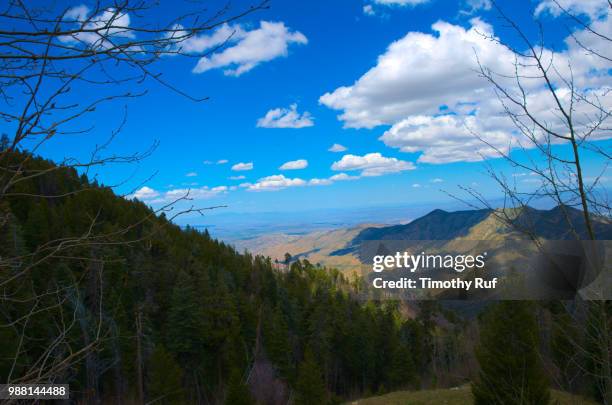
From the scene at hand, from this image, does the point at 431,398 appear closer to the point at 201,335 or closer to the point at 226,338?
the point at 226,338

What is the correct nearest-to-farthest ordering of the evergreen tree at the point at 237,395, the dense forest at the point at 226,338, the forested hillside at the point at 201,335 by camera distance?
the evergreen tree at the point at 237,395
the dense forest at the point at 226,338
the forested hillside at the point at 201,335

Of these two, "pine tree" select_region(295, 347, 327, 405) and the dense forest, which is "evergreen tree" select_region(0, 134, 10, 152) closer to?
the dense forest

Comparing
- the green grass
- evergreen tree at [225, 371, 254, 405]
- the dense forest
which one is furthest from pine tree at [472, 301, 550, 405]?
evergreen tree at [225, 371, 254, 405]

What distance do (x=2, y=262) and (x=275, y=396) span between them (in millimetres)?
30096

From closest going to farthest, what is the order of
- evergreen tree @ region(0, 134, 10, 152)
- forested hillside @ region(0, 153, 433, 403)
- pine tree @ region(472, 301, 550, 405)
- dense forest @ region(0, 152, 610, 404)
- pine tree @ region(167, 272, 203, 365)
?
evergreen tree @ region(0, 134, 10, 152), pine tree @ region(472, 301, 550, 405), dense forest @ region(0, 152, 610, 404), forested hillside @ region(0, 153, 433, 403), pine tree @ region(167, 272, 203, 365)

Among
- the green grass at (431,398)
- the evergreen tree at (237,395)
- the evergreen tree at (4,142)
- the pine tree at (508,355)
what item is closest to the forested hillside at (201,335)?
the evergreen tree at (237,395)

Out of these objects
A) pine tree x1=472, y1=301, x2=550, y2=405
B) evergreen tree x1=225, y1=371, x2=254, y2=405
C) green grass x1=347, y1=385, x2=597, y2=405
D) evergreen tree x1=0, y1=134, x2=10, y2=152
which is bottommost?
green grass x1=347, y1=385, x2=597, y2=405

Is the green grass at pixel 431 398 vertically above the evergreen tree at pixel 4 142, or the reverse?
the evergreen tree at pixel 4 142

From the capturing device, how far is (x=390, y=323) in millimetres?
44531

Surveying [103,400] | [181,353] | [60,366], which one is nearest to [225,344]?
[181,353]

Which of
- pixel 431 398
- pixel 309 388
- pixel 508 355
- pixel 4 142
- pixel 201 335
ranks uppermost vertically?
pixel 4 142

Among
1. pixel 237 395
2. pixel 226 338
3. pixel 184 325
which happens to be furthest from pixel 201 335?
pixel 237 395

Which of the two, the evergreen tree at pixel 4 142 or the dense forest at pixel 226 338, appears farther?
the dense forest at pixel 226 338

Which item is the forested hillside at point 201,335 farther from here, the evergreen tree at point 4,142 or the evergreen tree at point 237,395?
the evergreen tree at point 4,142
